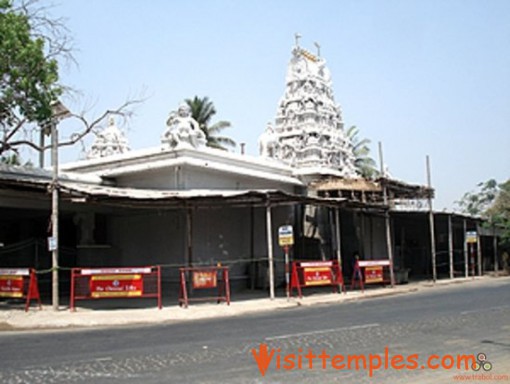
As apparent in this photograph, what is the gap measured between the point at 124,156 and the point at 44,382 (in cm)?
1749

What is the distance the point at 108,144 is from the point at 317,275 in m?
16.6

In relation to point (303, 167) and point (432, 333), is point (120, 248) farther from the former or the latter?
point (432, 333)

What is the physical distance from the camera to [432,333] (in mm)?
10719

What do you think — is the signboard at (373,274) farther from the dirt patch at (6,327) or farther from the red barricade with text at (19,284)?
the dirt patch at (6,327)

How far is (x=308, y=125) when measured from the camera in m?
31.4

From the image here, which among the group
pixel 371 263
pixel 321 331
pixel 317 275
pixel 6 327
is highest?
pixel 371 263

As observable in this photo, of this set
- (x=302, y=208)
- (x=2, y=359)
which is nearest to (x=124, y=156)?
(x=302, y=208)

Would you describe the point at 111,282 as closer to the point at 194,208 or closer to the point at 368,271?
the point at 194,208

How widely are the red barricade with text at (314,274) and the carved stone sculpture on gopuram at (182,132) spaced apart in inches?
243

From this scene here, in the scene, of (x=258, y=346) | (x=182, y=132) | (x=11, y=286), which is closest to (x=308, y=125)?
(x=182, y=132)

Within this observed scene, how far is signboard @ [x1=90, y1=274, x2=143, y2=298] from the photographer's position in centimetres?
1692

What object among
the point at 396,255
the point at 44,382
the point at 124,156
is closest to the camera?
the point at 44,382

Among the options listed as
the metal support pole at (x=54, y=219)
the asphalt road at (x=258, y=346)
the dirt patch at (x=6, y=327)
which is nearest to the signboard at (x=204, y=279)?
the asphalt road at (x=258, y=346)

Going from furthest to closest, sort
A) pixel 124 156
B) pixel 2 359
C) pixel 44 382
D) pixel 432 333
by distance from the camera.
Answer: pixel 124 156 → pixel 432 333 → pixel 2 359 → pixel 44 382
